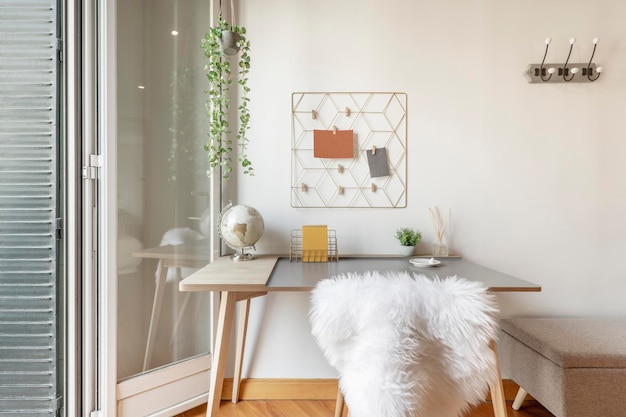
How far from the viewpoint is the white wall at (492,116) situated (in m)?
1.86

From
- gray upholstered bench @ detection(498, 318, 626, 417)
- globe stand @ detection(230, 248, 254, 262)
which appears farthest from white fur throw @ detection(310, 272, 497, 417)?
globe stand @ detection(230, 248, 254, 262)

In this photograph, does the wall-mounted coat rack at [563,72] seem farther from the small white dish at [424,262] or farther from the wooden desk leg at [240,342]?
the wooden desk leg at [240,342]

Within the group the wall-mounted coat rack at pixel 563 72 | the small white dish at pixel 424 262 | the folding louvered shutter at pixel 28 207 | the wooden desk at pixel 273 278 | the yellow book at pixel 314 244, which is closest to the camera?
the wooden desk at pixel 273 278

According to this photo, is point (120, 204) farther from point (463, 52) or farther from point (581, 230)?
point (581, 230)

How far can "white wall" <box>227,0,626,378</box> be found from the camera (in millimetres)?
1858

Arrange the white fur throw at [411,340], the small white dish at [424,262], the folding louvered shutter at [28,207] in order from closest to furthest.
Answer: the white fur throw at [411,340] → the folding louvered shutter at [28,207] → the small white dish at [424,262]

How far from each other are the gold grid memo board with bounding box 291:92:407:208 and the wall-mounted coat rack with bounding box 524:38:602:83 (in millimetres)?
670

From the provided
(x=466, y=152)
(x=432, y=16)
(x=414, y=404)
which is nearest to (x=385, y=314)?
(x=414, y=404)

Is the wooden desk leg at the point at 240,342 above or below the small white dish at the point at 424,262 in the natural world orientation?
below

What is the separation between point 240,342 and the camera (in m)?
1.78

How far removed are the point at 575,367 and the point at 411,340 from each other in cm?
86

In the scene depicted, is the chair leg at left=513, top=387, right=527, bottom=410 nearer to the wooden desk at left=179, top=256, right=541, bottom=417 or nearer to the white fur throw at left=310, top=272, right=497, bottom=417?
the wooden desk at left=179, top=256, right=541, bottom=417

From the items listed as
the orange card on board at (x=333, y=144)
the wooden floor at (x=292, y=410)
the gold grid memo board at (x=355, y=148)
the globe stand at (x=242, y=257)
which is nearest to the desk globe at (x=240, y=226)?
the globe stand at (x=242, y=257)

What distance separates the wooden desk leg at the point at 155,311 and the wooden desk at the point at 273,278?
28 cm
